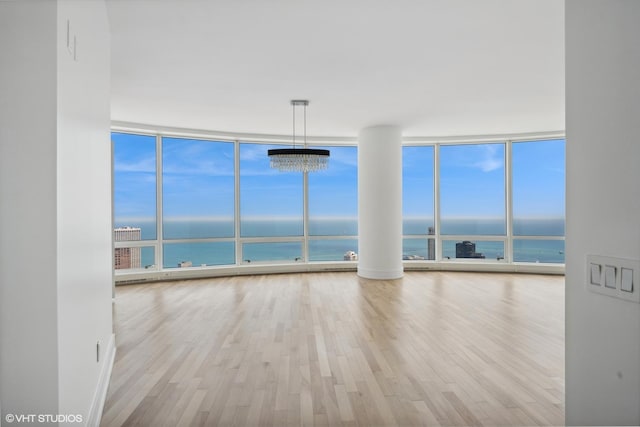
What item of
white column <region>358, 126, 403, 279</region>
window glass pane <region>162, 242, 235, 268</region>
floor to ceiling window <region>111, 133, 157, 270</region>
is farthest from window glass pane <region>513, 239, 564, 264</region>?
floor to ceiling window <region>111, 133, 157, 270</region>

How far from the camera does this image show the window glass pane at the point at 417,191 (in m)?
8.58

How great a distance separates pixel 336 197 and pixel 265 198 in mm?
1554

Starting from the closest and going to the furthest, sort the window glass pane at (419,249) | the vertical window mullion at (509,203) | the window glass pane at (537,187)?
the window glass pane at (537,187) < the vertical window mullion at (509,203) < the window glass pane at (419,249)

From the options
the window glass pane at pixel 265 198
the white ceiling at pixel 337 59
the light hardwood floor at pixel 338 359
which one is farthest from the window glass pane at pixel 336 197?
the light hardwood floor at pixel 338 359

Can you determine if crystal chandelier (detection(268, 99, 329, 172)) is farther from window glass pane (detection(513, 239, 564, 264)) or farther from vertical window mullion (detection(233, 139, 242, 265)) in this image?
window glass pane (detection(513, 239, 564, 264))

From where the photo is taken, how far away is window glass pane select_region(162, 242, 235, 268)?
7.43 meters

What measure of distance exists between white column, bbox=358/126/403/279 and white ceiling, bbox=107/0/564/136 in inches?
32.4

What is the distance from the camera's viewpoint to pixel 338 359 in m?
3.31

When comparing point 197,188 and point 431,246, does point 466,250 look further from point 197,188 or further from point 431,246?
point 197,188

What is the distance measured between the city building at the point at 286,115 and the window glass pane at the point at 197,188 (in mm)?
920

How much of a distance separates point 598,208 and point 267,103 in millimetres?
4805

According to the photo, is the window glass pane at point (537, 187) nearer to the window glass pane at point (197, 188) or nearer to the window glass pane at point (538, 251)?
the window glass pane at point (538, 251)

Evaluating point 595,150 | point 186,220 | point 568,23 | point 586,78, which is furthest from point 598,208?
point 186,220

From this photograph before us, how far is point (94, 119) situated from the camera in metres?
2.44
